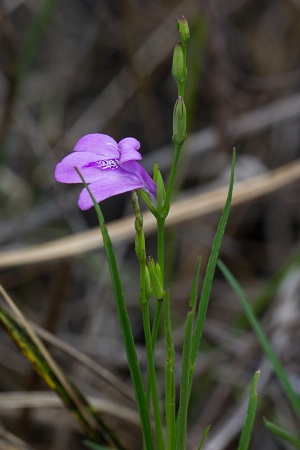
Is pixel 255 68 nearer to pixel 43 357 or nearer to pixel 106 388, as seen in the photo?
pixel 106 388

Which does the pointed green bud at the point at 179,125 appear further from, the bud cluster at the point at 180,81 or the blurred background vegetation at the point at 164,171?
the blurred background vegetation at the point at 164,171

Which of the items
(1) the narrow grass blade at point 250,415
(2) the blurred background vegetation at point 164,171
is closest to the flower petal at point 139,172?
(1) the narrow grass blade at point 250,415

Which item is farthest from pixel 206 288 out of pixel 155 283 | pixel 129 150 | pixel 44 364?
pixel 44 364

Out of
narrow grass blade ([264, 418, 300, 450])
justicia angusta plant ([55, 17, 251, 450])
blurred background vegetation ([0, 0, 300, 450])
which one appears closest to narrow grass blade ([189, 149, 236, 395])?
justicia angusta plant ([55, 17, 251, 450])

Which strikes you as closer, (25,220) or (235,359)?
(235,359)

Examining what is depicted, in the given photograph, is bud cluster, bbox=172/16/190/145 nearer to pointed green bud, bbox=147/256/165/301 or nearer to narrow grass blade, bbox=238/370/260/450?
pointed green bud, bbox=147/256/165/301

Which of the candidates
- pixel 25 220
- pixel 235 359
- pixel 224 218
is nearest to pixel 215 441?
pixel 235 359

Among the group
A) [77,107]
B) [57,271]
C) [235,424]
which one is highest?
[77,107]

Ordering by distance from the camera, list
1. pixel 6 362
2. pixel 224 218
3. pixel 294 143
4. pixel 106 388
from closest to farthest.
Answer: pixel 224 218
pixel 106 388
pixel 6 362
pixel 294 143
